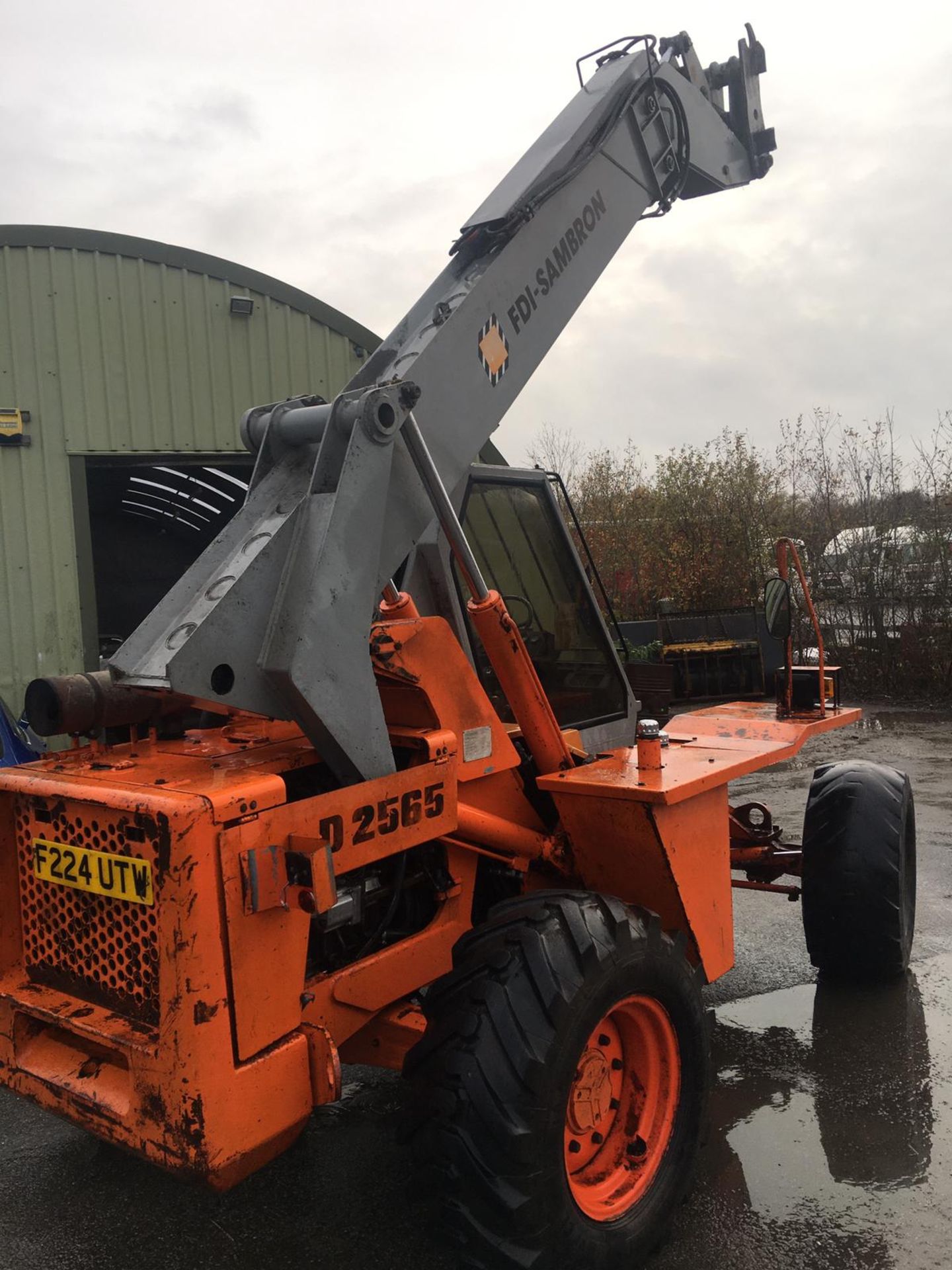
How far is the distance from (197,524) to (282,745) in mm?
11028

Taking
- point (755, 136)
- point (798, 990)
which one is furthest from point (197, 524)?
point (798, 990)

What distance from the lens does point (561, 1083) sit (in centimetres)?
239

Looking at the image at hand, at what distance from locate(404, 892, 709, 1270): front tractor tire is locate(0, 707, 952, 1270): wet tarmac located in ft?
0.73

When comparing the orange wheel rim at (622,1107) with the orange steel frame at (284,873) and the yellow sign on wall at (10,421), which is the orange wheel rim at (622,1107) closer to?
the orange steel frame at (284,873)

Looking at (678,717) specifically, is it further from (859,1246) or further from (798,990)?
(859,1246)

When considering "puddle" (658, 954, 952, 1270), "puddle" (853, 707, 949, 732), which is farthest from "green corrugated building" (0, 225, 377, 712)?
"puddle" (853, 707, 949, 732)

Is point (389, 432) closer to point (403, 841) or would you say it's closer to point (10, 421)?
point (403, 841)

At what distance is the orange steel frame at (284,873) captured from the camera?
219cm

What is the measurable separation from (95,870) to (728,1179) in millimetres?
2191

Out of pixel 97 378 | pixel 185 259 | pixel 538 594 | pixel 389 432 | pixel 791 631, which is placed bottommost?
pixel 791 631

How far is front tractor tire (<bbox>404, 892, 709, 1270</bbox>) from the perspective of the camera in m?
2.29

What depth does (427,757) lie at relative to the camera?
2.75 m

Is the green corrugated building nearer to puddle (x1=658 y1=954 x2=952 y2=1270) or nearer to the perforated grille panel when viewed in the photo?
the perforated grille panel

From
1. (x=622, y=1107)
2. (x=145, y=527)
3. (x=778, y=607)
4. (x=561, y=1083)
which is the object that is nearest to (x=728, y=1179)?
(x=622, y=1107)
